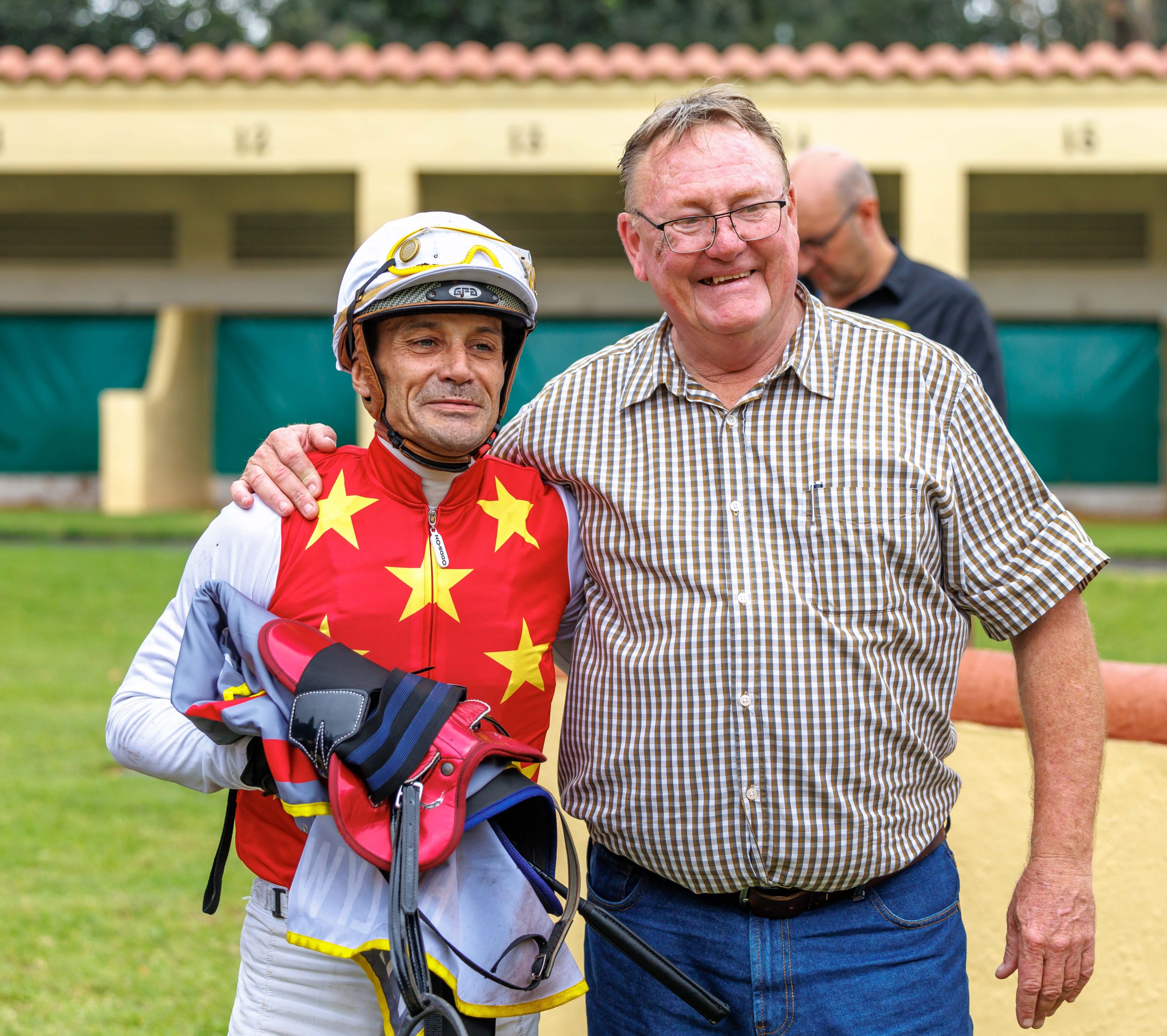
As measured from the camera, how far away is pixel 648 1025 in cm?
236

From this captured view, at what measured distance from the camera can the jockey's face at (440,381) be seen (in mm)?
2328

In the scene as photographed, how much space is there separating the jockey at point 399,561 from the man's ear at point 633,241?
0.20m

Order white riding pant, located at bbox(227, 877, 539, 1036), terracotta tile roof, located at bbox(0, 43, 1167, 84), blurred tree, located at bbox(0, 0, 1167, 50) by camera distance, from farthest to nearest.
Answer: blurred tree, located at bbox(0, 0, 1167, 50), terracotta tile roof, located at bbox(0, 43, 1167, 84), white riding pant, located at bbox(227, 877, 539, 1036)

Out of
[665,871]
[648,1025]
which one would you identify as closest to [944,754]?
[665,871]

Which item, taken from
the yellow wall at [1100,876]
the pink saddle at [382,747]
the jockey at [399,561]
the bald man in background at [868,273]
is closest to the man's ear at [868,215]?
the bald man in background at [868,273]

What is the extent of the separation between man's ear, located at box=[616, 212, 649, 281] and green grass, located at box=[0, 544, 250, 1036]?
2879 millimetres

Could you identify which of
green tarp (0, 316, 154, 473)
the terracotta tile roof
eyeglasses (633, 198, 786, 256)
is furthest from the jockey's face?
green tarp (0, 316, 154, 473)

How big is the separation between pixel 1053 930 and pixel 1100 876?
3.10 ft

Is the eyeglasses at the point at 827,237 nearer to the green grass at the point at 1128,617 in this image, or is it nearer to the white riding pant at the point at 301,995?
the white riding pant at the point at 301,995

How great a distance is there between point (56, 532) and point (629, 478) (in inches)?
465

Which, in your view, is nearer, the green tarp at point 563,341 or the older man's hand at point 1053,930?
the older man's hand at point 1053,930

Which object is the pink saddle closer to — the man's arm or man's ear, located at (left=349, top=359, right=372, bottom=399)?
man's ear, located at (left=349, top=359, right=372, bottom=399)

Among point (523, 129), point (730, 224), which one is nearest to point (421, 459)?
point (730, 224)

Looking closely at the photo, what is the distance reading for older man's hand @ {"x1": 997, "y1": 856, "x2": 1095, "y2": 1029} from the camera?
89.1 inches
